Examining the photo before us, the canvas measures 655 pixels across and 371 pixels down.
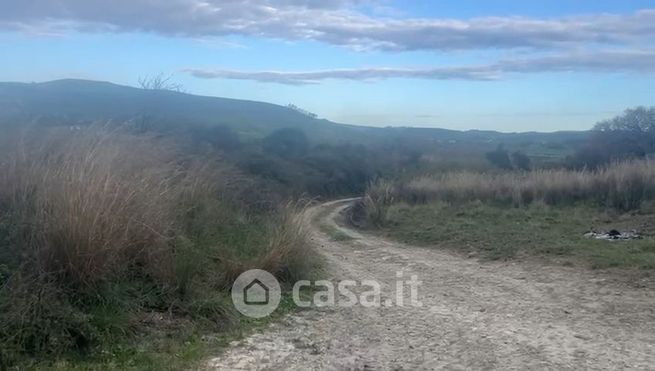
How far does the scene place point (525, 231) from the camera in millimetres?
17203

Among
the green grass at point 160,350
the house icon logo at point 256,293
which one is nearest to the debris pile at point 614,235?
the house icon logo at point 256,293

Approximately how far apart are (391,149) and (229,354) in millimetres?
64446

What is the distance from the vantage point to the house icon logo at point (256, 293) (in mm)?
9125

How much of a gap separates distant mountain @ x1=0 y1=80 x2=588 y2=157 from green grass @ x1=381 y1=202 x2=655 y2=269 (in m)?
Result: 7.89

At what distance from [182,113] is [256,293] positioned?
2869 centimetres

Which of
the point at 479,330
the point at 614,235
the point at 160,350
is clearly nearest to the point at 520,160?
the point at 614,235

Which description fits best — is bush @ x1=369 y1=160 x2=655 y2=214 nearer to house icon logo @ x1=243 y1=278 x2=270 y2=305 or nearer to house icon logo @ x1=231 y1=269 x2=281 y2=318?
house icon logo @ x1=231 y1=269 x2=281 y2=318

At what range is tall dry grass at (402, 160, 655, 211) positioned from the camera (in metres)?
24.1

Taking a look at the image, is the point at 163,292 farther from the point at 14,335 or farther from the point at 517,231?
the point at 517,231

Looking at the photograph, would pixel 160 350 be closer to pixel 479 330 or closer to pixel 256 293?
pixel 256 293

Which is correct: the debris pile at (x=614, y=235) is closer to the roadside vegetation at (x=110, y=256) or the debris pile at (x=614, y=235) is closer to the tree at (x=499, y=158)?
the roadside vegetation at (x=110, y=256)

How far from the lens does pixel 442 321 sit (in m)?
8.94

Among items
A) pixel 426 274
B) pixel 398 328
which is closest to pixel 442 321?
pixel 398 328

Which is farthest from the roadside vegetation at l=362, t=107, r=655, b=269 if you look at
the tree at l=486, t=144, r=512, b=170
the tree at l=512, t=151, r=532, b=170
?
the tree at l=486, t=144, r=512, b=170
